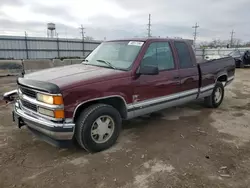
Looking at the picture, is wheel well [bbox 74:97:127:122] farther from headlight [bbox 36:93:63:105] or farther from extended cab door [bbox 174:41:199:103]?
extended cab door [bbox 174:41:199:103]

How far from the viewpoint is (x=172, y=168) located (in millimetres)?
2977

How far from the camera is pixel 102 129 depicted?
343 cm

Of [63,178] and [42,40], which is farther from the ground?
[42,40]

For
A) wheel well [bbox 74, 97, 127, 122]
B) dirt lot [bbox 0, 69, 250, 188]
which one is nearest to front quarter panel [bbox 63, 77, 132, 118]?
wheel well [bbox 74, 97, 127, 122]

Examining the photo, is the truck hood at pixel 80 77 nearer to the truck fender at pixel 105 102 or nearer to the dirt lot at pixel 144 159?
the truck fender at pixel 105 102

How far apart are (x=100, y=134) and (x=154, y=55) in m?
1.82

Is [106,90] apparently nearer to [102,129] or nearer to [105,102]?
[105,102]

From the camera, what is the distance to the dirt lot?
271 centimetres

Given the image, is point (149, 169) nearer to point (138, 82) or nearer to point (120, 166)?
point (120, 166)

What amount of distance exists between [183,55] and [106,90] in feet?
7.40

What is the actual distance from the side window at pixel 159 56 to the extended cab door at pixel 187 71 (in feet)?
0.91

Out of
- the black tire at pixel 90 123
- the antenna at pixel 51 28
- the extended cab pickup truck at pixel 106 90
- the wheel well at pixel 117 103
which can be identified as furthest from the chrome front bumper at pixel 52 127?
the antenna at pixel 51 28

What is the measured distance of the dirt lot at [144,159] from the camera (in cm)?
271

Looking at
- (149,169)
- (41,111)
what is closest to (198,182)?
(149,169)
